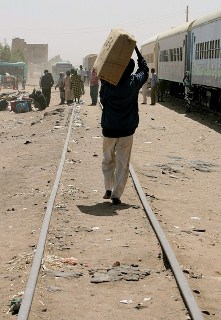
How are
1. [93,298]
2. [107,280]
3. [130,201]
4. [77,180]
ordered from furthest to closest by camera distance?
1. [77,180]
2. [130,201]
3. [107,280]
4. [93,298]

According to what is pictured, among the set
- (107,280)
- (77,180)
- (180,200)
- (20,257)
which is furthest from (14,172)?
(107,280)

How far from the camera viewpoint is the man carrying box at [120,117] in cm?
696

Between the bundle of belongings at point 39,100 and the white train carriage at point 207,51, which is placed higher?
the white train carriage at point 207,51

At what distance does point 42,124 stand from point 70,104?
6.89 m

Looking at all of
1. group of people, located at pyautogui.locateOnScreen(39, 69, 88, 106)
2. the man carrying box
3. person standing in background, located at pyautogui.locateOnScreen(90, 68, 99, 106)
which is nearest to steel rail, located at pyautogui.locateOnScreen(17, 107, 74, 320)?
the man carrying box

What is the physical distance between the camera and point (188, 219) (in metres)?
7.07

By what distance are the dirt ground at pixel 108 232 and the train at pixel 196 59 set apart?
4905 mm

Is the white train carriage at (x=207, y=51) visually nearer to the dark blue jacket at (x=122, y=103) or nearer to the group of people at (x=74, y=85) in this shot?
the group of people at (x=74, y=85)

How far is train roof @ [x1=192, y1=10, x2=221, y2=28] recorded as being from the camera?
17.6 metres

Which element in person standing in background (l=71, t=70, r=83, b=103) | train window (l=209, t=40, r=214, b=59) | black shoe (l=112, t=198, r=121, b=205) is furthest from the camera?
person standing in background (l=71, t=70, r=83, b=103)

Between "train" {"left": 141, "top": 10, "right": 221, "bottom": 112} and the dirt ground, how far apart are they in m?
4.90

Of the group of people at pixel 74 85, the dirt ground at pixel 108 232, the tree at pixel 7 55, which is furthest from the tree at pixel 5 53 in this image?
the dirt ground at pixel 108 232

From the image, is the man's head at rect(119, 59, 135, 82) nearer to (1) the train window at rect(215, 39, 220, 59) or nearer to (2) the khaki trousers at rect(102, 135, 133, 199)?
(2) the khaki trousers at rect(102, 135, 133, 199)

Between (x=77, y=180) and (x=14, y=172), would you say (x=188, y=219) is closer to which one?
(x=77, y=180)
